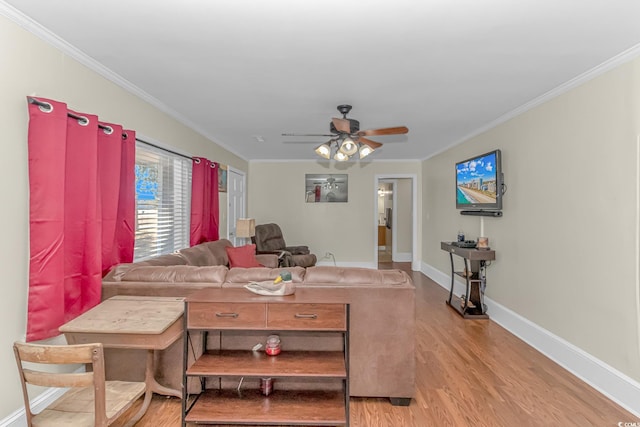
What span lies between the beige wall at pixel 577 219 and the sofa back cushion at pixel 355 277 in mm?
1599

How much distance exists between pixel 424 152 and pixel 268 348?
5.20 meters

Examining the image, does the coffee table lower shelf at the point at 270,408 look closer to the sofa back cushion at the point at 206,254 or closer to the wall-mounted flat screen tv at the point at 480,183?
the sofa back cushion at the point at 206,254

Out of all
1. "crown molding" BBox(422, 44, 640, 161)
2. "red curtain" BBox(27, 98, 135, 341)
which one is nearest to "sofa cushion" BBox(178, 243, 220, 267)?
"red curtain" BBox(27, 98, 135, 341)

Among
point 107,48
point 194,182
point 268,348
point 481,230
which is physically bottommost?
point 268,348

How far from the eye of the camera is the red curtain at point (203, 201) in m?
4.26

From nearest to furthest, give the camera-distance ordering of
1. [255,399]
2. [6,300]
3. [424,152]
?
[6,300], [255,399], [424,152]

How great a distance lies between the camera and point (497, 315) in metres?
4.06

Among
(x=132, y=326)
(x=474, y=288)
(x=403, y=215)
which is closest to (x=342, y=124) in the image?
(x=132, y=326)

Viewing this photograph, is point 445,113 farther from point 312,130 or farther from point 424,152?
point 424,152

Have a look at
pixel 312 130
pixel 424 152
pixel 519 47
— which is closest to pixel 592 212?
pixel 519 47

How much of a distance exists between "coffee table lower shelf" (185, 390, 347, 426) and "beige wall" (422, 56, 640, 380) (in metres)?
2.14

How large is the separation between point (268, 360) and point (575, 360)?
8.52 feet

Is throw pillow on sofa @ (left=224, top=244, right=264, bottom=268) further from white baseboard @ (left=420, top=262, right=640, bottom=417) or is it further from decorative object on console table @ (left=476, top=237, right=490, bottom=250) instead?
white baseboard @ (left=420, top=262, right=640, bottom=417)

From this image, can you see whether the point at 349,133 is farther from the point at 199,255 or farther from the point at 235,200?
the point at 235,200
